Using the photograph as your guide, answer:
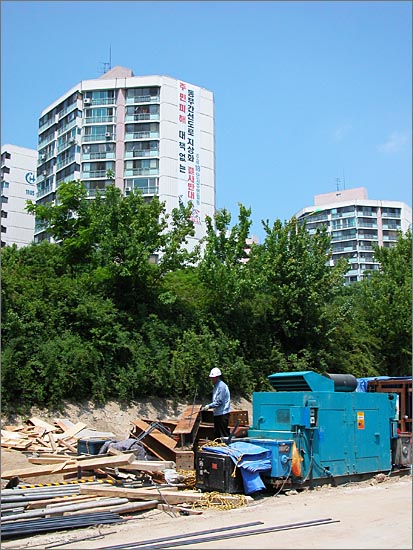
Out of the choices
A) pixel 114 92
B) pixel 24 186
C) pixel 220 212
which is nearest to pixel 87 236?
pixel 220 212

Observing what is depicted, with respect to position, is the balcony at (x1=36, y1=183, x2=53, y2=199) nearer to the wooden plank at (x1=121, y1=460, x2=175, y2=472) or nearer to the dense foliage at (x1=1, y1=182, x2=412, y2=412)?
the dense foliage at (x1=1, y1=182, x2=412, y2=412)

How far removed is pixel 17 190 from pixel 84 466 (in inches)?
3012

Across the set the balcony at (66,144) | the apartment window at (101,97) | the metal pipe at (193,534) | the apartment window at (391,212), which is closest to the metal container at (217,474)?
the metal pipe at (193,534)

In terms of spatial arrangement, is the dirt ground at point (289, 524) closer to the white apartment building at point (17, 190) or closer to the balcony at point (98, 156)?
the balcony at point (98, 156)

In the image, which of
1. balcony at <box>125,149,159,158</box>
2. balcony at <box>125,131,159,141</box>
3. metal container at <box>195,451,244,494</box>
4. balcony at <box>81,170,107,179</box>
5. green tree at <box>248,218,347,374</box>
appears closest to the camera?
metal container at <box>195,451,244,494</box>

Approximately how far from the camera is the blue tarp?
11.2 meters

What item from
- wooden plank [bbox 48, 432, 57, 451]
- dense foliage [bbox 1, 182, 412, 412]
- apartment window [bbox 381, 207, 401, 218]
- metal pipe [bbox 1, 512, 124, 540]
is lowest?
wooden plank [bbox 48, 432, 57, 451]

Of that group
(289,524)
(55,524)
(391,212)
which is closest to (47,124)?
(391,212)

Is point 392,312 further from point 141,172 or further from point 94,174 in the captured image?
point 94,174

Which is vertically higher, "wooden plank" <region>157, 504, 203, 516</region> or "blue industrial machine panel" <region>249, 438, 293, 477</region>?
"blue industrial machine panel" <region>249, 438, 293, 477</region>

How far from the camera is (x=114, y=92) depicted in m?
67.1

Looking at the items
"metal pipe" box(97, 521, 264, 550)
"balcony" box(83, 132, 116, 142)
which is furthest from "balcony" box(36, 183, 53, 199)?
"metal pipe" box(97, 521, 264, 550)

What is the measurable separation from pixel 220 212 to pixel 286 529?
21.4m

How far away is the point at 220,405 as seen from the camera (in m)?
13.2
